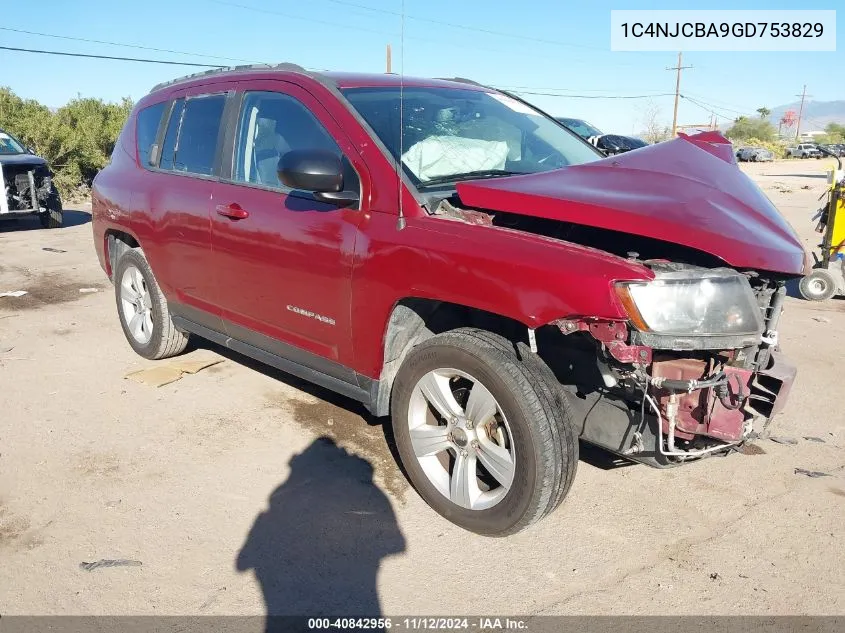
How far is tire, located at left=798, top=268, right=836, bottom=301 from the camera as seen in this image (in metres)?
7.35

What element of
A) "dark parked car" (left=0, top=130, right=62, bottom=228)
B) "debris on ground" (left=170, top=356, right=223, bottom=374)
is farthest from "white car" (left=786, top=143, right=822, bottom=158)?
"debris on ground" (left=170, top=356, right=223, bottom=374)

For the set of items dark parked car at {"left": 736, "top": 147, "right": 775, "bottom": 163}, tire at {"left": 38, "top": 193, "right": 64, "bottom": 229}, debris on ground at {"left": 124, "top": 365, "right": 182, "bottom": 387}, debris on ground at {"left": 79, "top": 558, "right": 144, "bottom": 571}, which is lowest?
debris on ground at {"left": 79, "top": 558, "right": 144, "bottom": 571}

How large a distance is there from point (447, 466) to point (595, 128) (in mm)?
18739

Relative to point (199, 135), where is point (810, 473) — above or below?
below

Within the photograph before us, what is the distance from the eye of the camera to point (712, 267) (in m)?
2.79

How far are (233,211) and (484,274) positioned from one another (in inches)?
68.9

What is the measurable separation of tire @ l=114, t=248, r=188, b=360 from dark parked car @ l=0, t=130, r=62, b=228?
8.39 metres

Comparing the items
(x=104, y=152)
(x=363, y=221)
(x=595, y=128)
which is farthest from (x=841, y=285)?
(x=104, y=152)

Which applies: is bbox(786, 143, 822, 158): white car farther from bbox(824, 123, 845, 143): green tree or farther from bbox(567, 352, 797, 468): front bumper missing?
bbox(567, 352, 797, 468): front bumper missing

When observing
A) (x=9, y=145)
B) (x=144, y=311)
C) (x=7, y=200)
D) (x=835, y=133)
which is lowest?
(x=144, y=311)

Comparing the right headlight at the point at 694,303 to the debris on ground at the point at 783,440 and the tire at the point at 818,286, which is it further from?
the tire at the point at 818,286

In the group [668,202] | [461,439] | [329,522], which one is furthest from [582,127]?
Result: [329,522]

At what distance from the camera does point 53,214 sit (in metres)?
12.8

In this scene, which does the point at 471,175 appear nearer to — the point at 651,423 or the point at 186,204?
the point at 651,423
